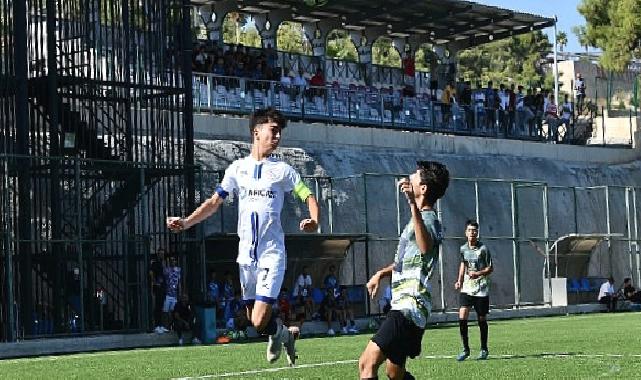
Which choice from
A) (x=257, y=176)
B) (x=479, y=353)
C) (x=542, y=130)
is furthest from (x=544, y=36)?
(x=257, y=176)

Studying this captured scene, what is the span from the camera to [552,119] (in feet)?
172

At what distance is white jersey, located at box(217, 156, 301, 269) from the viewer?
1377cm

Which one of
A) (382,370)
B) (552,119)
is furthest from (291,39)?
(382,370)

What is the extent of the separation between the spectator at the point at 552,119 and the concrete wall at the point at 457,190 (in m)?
1.00

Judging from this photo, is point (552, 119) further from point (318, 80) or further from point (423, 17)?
point (318, 80)

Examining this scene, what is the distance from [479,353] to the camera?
20.8 metres

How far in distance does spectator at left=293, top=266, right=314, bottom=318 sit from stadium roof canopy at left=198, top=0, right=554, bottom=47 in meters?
12.5

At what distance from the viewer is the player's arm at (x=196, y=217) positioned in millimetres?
12922

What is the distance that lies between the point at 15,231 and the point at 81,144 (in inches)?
138

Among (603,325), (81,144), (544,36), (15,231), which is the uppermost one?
(544,36)

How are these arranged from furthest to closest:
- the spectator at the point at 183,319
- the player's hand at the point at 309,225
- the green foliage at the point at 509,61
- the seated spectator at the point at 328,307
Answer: the green foliage at the point at 509,61, the seated spectator at the point at 328,307, the spectator at the point at 183,319, the player's hand at the point at 309,225

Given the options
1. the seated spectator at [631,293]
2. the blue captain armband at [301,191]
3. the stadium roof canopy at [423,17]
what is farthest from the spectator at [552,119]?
the blue captain armband at [301,191]

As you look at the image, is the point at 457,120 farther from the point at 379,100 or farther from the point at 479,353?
the point at 479,353

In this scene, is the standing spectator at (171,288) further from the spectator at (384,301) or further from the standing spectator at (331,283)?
the spectator at (384,301)
